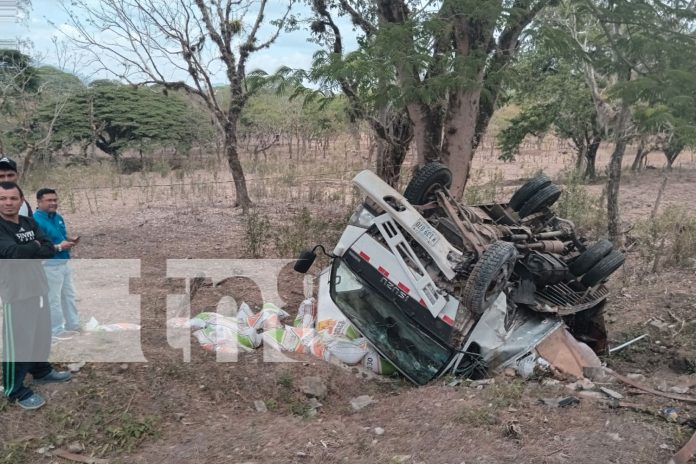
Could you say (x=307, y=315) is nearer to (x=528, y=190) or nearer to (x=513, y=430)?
(x=528, y=190)

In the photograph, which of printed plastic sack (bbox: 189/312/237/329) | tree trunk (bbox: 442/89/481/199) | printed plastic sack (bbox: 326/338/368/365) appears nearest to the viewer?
printed plastic sack (bbox: 326/338/368/365)

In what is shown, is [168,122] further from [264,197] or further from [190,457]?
[190,457]

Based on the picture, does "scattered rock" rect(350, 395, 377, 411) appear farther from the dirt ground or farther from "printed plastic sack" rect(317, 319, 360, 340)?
"printed plastic sack" rect(317, 319, 360, 340)

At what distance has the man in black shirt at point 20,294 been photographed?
156 inches

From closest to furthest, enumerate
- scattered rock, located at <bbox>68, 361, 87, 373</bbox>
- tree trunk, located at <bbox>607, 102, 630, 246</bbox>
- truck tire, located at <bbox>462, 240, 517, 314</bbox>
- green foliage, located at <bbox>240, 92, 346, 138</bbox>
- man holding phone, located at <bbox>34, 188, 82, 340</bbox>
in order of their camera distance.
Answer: truck tire, located at <bbox>462, 240, 517, 314</bbox>
scattered rock, located at <bbox>68, 361, 87, 373</bbox>
man holding phone, located at <bbox>34, 188, 82, 340</bbox>
tree trunk, located at <bbox>607, 102, 630, 246</bbox>
green foliage, located at <bbox>240, 92, 346, 138</bbox>

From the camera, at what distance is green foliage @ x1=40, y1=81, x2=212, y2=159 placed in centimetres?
2455

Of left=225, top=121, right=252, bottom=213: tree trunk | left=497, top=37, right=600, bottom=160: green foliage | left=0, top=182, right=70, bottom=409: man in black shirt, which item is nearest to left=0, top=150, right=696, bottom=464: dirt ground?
left=0, top=182, right=70, bottom=409: man in black shirt

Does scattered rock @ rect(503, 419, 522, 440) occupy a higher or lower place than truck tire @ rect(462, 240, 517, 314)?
lower

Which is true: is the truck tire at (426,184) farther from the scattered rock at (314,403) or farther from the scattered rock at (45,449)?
the scattered rock at (45,449)

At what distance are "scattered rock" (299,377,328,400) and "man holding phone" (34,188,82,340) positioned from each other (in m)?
2.27

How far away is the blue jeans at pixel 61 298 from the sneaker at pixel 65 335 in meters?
0.03

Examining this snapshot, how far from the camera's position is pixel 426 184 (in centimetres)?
543

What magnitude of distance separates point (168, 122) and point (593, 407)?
25.9m

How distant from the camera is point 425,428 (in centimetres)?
383
